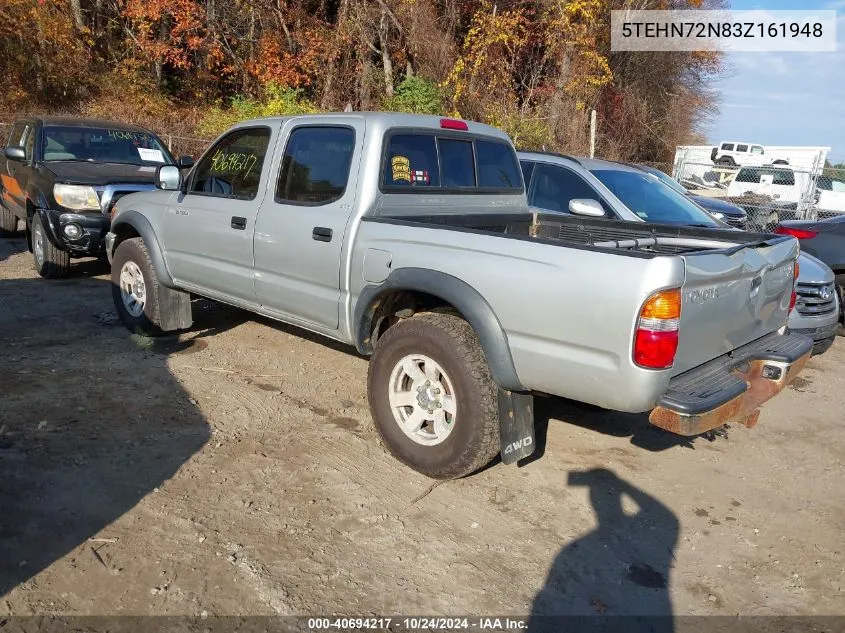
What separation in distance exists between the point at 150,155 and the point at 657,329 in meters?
7.90

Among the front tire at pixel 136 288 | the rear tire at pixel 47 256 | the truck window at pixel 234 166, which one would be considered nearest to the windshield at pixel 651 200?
the truck window at pixel 234 166

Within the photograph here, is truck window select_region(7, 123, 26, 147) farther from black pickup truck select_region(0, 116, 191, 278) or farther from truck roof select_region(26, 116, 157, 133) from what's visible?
truck roof select_region(26, 116, 157, 133)

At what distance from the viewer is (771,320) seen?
13.6 feet

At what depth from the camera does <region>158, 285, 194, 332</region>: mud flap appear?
5930mm

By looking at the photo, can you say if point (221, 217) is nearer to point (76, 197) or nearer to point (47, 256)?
point (76, 197)

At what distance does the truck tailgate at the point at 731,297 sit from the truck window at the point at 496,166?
194cm

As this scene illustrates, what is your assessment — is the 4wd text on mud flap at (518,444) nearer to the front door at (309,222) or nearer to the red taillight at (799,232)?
the front door at (309,222)

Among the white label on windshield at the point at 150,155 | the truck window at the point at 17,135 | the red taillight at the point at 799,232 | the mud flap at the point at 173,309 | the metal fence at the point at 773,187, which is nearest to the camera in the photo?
the mud flap at the point at 173,309

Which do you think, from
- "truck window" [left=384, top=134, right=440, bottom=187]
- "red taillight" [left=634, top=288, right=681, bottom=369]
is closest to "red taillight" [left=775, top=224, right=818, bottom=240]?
"truck window" [left=384, top=134, right=440, bottom=187]

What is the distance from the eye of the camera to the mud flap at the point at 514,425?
143 inches

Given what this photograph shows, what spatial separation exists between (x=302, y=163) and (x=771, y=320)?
3108mm

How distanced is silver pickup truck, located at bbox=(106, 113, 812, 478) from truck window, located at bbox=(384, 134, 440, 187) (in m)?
Result: 0.01

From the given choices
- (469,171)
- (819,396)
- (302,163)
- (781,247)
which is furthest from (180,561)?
(819,396)

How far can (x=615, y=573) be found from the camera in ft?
10.6
